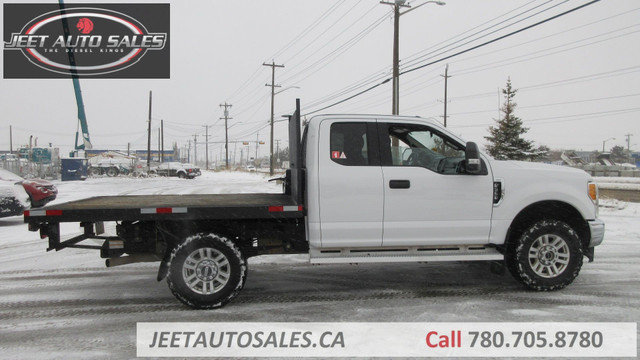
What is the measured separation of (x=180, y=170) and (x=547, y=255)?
37937 mm

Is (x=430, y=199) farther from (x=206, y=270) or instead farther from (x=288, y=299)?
(x=206, y=270)

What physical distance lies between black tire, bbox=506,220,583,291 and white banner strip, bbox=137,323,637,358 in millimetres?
Result: 949

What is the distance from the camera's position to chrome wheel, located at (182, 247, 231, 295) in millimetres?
4684

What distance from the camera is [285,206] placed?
15.7ft

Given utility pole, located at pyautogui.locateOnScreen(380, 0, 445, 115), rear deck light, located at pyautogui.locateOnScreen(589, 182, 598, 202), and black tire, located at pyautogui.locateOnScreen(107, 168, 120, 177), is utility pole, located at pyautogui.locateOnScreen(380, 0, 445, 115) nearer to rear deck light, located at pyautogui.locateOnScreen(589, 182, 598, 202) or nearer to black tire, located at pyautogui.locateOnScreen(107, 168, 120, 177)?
rear deck light, located at pyautogui.locateOnScreen(589, 182, 598, 202)

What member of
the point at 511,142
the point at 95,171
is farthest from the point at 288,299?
the point at 95,171

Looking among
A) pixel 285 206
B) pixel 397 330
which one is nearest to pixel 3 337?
pixel 285 206

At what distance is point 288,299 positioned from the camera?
5.11 m

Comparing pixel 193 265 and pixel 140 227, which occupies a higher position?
pixel 140 227

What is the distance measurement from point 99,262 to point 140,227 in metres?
2.80

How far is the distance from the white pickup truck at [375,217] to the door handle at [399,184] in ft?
0.05

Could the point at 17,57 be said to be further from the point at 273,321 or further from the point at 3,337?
the point at 273,321

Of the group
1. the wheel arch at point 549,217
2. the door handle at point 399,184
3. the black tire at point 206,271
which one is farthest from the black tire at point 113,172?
the wheel arch at point 549,217

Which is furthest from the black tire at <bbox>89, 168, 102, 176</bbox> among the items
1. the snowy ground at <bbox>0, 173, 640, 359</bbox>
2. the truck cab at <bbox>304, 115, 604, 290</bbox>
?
the truck cab at <bbox>304, 115, 604, 290</bbox>
